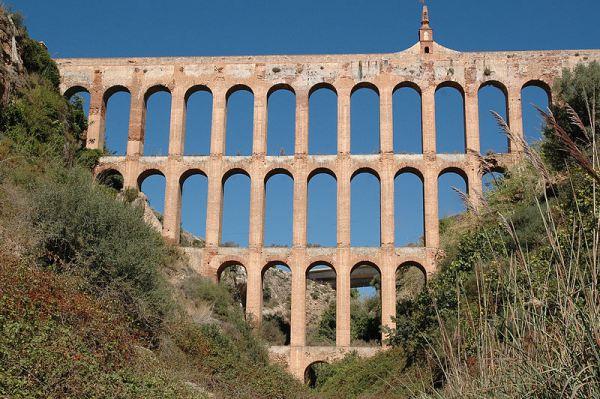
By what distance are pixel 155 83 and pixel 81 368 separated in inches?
868

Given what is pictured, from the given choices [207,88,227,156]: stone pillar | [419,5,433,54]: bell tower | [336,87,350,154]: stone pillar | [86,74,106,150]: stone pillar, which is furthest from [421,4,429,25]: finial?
[86,74,106,150]: stone pillar

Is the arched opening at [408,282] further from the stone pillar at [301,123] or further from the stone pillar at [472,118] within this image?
the stone pillar at [301,123]

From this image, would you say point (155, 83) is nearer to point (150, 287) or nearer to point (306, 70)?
point (306, 70)

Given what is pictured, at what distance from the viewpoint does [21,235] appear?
1424cm

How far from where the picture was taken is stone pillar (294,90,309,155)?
29594 millimetres

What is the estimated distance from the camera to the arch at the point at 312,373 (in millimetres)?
27447

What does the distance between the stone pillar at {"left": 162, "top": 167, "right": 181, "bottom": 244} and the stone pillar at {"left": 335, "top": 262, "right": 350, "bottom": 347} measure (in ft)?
21.6

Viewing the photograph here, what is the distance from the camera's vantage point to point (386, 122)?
2964cm

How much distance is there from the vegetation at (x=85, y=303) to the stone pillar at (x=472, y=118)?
37.9 feet

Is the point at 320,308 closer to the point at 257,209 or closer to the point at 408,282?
the point at 408,282

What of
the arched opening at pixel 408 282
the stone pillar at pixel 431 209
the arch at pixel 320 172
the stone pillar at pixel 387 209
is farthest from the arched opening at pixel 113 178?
the stone pillar at pixel 431 209

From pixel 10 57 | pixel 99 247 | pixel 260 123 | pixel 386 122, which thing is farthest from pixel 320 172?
pixel 99 247

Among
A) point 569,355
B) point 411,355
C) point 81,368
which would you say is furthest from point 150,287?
point 569,355

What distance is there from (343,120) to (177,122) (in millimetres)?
6885
